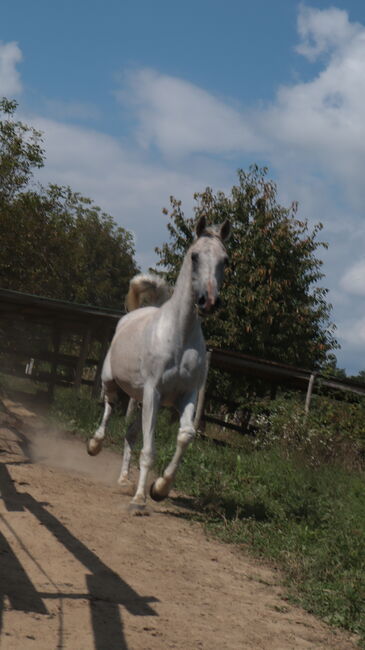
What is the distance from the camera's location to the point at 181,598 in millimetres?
4535

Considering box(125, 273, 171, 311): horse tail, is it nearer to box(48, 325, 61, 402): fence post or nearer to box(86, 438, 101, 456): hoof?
box(86, 438, 101, 456): hoof

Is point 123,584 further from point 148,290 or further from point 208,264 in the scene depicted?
point 148,290

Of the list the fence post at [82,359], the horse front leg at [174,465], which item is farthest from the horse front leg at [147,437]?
the fence post at [82,359]

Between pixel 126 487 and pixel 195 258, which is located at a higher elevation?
pixel 195 258

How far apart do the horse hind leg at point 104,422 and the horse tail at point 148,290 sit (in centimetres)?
113

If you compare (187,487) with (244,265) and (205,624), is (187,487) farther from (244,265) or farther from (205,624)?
(244,265)

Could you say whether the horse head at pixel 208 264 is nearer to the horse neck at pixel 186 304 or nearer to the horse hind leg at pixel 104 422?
the horse neck at pixel 186 304

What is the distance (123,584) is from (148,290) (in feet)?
16.0

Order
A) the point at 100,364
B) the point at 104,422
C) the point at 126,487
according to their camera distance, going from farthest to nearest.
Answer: the point at 100,364, the point at 104,422, the point at 126,487

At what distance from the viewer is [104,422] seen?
28.7ft

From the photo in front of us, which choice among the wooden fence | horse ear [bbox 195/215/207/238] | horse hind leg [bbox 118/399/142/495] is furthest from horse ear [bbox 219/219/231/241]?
the wooden fence

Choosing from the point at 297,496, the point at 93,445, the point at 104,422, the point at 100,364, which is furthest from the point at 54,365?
the point at 297,496

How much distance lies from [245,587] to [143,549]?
88cm

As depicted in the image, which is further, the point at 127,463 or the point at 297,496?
the point at 127,463
